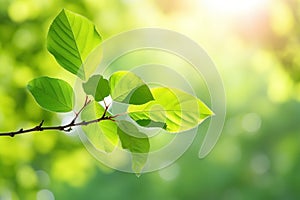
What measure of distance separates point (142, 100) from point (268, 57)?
3.14 m

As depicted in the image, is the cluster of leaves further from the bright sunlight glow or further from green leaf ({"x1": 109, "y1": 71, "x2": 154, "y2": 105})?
the bright sunlight glow

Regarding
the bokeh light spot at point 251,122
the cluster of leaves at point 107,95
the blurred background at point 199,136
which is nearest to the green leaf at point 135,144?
the cluster of leaves at point 107,95

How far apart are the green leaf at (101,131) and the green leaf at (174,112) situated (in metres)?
0.02

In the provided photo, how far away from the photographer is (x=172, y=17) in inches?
142

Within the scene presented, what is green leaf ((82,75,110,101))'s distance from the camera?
1.15 feet

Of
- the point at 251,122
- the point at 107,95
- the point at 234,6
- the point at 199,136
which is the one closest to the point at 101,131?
the point at 107,95

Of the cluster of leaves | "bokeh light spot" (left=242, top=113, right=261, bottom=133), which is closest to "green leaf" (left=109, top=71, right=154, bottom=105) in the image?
the cluster of leaves

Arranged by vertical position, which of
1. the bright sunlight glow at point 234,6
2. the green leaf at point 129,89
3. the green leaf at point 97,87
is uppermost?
the bright sunlight glow at point 234,6

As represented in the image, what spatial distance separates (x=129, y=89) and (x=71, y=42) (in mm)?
50

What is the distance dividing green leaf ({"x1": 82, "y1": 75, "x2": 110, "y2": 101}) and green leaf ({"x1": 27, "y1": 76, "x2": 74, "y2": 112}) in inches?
0.7

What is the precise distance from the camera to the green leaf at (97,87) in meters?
0.35

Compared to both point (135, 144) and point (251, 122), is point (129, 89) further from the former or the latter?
point (251, 122)

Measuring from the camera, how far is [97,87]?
35cm

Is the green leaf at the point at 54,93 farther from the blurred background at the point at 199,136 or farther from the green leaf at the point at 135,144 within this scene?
the blurred background at the point at 199,136
